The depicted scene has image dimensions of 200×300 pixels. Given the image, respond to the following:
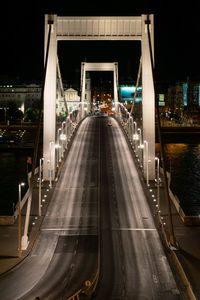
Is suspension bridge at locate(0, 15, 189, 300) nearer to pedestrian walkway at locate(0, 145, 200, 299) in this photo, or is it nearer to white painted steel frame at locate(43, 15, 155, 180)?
white painted steel frame at locate(43, 15, 155, 180)

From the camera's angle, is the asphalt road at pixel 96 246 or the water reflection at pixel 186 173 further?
the water reflection at pixel 186 173

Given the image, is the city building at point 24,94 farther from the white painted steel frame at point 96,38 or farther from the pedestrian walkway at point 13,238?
the pedestrian walkway at point 13,238

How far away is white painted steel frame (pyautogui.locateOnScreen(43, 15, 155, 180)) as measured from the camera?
35.5 meters

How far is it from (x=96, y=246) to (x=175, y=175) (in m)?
35.5

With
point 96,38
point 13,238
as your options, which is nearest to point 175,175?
point 96,38

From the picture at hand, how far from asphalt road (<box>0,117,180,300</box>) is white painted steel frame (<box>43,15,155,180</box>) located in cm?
404

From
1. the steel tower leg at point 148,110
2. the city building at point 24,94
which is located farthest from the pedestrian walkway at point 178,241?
the city building at point 24,94

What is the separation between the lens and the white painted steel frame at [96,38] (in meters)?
35.5

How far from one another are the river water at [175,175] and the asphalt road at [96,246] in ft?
23.0

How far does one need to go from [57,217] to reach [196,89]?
424ft

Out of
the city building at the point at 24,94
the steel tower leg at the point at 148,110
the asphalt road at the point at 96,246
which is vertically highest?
the city building at the point at 24,94

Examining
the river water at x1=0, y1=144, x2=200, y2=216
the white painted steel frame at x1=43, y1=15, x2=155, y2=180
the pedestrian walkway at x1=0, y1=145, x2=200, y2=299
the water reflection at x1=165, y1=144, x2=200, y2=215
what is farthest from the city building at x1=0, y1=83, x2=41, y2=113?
the pedestrian walkway at x1=0, y1=145, x2=200, y2=299

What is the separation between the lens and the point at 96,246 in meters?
22.5

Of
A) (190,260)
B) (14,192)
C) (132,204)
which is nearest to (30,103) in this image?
(14,192)
